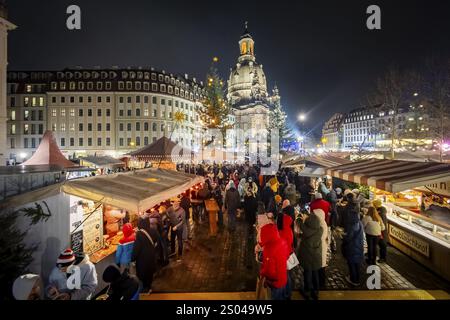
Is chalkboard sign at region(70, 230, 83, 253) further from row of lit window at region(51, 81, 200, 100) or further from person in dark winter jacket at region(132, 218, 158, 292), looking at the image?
row of lit window at region(51, 81, 200, 100)

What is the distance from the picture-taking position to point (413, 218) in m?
8.64

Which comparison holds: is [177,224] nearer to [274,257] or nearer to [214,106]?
[274,257]

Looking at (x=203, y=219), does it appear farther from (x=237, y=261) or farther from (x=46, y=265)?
(x=46, y=265)

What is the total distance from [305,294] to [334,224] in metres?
5.48

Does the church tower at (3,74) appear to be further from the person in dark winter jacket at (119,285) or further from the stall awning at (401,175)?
the stall awning at (401,175)

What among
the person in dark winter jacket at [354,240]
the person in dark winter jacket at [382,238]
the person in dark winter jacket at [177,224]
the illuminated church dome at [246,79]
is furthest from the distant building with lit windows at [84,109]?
the person in dark winter jacket at [354,240]

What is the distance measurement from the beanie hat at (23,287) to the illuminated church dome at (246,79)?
107m

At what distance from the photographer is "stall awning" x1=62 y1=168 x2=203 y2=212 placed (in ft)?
17.6

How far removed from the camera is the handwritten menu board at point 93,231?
648 centimetres

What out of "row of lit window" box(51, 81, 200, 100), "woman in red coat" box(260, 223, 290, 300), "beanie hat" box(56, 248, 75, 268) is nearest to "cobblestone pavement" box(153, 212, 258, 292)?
"woman in red coat" box(260, 223, 290, 300)

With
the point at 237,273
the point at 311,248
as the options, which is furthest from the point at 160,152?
the point at 311,248

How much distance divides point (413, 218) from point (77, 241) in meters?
10.1

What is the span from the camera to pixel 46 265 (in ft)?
17.1
